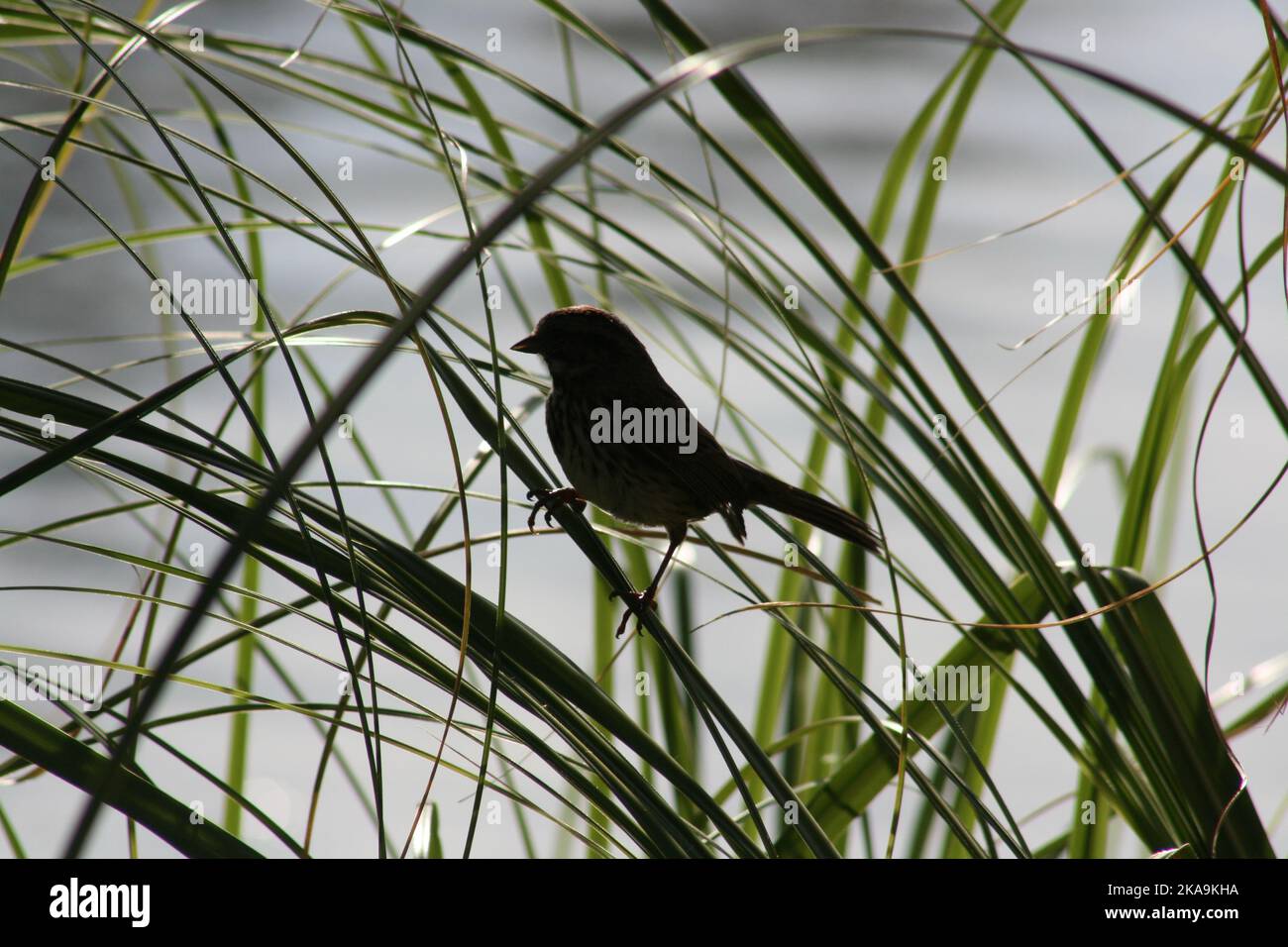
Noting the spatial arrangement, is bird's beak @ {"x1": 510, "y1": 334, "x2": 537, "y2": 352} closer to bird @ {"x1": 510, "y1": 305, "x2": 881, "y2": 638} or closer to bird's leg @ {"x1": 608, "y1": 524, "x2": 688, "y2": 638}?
bird @ {"x1": 510, "y1": 305, "x2": 881, "y2": 638}

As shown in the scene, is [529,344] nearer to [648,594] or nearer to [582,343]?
[582,343]

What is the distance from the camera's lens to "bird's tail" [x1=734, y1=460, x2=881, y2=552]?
2371mm

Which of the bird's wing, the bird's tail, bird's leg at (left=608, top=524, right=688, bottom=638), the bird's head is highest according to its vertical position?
the bird's head

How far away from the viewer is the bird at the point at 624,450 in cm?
255

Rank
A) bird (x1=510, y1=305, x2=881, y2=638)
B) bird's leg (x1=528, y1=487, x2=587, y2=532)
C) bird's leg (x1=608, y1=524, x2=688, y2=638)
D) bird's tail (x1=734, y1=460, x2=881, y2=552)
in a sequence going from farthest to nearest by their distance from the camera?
1. bird (x1=510, y1=305, x2=881, y2=638)
2. bird's tail (x1=734, y1=460, x2=881, y2=552)
3. bird's leg (x1=528, y1=487, x2=587, y2=532)
4. bird's leg (x1=608, y1=524, x2=688, y2=638)

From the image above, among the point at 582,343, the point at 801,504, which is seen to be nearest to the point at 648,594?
the point at 801,504

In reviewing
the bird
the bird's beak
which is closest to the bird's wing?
the bird

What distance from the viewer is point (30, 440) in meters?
1.27

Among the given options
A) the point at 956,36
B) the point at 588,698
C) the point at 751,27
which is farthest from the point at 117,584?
the point at 751,27

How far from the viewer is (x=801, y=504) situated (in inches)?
98.6

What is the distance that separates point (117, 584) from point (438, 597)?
14.0 ft

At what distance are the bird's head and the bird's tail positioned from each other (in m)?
0.40
